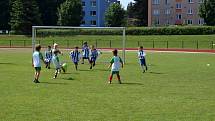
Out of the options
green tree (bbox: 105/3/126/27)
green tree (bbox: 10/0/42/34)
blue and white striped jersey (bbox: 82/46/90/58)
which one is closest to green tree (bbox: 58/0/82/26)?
green tree (bbox: 105/3/126/27)

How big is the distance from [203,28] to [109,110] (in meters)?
71.7

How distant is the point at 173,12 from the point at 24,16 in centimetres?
4380

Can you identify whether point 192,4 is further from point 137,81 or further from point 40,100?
point 40,100

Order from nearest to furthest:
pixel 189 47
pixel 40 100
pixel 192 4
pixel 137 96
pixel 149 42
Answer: pixel 40 100 → pixel 137 96 → pixel 189 47 → pixel 149 42 → pixel 192 4

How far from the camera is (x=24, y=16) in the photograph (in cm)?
8000

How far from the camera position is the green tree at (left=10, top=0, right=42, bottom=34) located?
80.1m

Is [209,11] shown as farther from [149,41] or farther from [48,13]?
[48,13]

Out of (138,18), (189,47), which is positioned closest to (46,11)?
(138,18)

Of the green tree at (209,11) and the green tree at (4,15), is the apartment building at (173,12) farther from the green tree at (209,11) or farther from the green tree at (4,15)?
the green tree at (4,15)

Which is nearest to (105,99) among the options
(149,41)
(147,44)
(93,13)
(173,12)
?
(147,44)

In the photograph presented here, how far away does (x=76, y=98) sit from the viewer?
16.8 m

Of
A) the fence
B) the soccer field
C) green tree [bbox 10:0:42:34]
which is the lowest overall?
the soccer field

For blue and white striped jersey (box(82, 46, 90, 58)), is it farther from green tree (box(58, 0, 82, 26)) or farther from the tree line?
green tree (box(58, 0, 82, 26))

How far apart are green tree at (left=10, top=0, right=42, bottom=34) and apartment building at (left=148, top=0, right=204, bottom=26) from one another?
1520 inches
